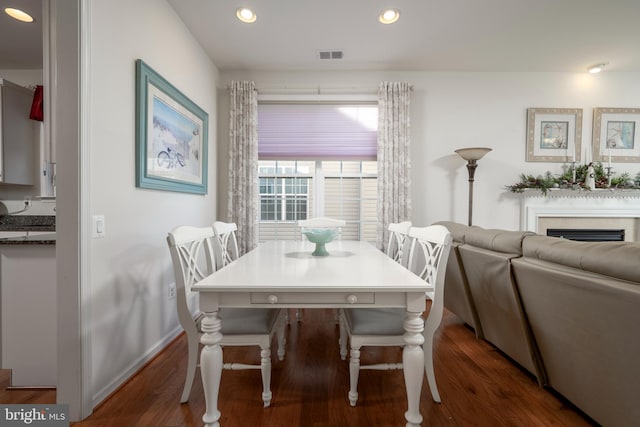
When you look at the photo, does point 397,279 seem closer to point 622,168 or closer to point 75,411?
point 75,411

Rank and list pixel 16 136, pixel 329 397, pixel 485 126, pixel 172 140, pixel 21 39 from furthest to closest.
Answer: pixel 485 126, pixel 16 136, pixel 21 39, pixel 172 140, pixel 329 397

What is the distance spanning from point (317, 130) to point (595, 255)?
2771 millimetres

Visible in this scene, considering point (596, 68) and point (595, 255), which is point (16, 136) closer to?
point (595, 255)

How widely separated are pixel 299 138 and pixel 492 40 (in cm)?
219

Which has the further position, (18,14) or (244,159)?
(244,159)

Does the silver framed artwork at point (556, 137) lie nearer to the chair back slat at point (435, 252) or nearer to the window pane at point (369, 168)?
the window pane at point (369, 168)

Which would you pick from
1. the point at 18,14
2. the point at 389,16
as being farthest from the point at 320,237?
the point at 18,14

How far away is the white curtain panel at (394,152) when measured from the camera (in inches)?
128

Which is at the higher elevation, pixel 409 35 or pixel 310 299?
pixel 409 35

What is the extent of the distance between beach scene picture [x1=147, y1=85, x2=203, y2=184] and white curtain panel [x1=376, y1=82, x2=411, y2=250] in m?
1.97

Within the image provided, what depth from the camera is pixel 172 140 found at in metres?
2.29

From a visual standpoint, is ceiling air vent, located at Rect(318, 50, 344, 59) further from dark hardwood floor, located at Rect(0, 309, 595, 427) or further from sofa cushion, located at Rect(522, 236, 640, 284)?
dark hardwood floor, located at Rect(0, 309, 595, 427)

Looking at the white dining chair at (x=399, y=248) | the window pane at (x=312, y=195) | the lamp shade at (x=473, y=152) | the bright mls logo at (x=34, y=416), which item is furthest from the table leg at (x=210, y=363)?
the lamp shade at (x=473, y=152)

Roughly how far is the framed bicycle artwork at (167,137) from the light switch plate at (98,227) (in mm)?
388
